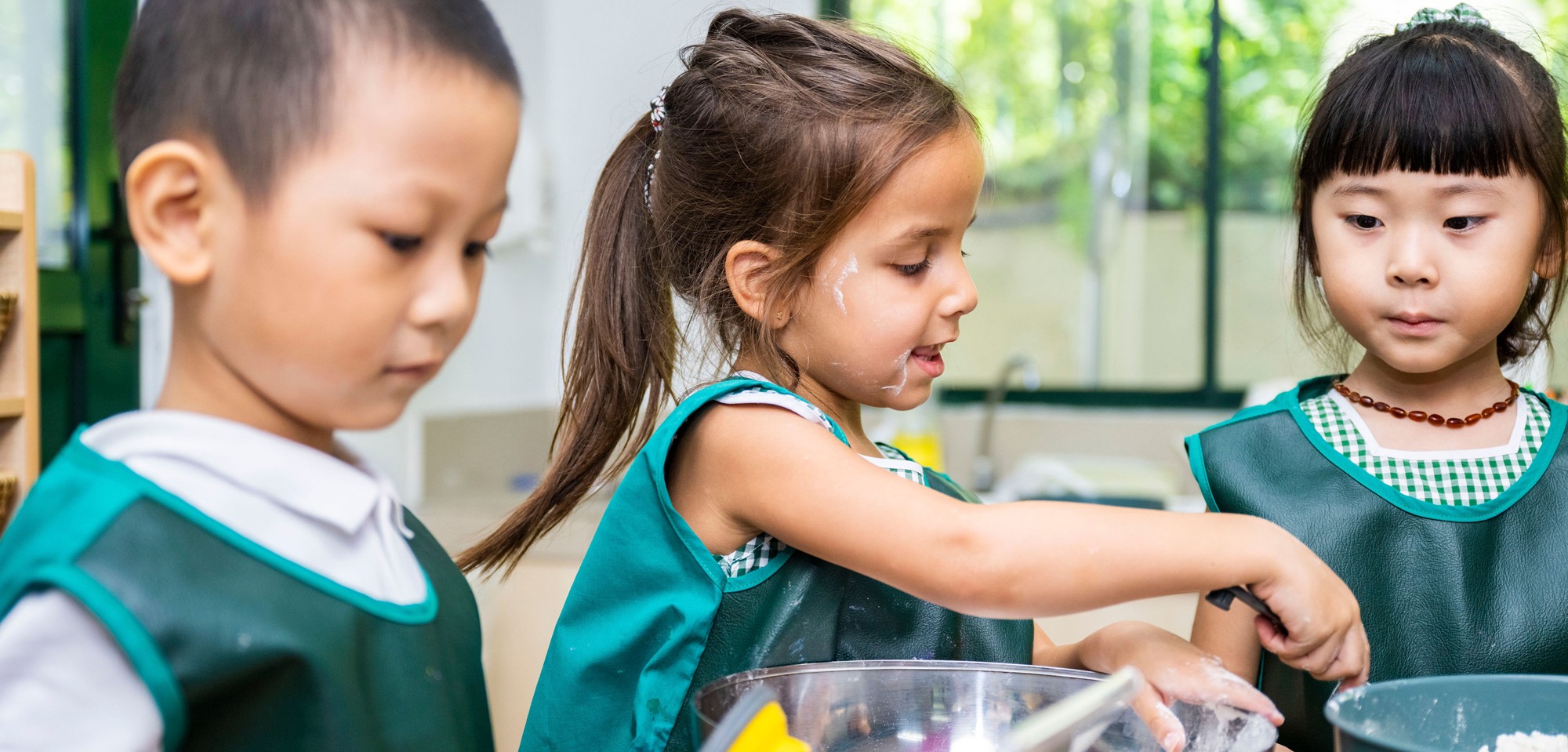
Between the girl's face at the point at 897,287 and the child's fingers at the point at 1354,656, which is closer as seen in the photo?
the child's fingers at the point at 1354,656

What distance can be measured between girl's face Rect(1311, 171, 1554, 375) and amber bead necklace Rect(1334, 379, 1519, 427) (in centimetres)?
5

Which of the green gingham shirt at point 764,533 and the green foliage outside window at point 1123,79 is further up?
the green foliage outside window at point 1123,79

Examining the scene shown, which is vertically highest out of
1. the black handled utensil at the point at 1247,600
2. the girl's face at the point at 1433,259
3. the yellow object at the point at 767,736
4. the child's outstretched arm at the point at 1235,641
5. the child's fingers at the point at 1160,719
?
the girl's face at the point at 1433,259

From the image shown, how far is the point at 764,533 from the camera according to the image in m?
0.78

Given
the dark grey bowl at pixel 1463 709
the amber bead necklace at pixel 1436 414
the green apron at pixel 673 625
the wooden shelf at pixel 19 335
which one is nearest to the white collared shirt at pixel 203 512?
the green apron at pixel 673 625

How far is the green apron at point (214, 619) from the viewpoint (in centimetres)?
42

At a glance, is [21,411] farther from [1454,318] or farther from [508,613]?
[1454,318]

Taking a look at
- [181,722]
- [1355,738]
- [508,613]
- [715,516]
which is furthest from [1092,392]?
[181,722]

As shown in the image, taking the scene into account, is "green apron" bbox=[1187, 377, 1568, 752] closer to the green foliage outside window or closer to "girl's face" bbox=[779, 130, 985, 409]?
"girl's face" bbox=[779, 130, 985, 409]

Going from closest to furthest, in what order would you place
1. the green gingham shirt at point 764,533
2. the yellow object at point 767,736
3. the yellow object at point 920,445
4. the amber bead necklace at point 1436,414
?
the yellow object at point 767,736 < the green gingham shirt at point 764,533 < the amber bead necklace at point 1436,414 < the yellow object at point 920,445

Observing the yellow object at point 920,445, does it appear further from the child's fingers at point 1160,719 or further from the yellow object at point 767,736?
the yellow object at point 767,736

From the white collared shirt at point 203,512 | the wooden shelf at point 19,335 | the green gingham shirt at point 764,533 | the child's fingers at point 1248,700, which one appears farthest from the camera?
the wooden shelf at point 19,335

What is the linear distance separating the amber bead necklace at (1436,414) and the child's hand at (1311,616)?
11.1 inches

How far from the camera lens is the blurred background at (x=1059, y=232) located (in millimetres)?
2422
